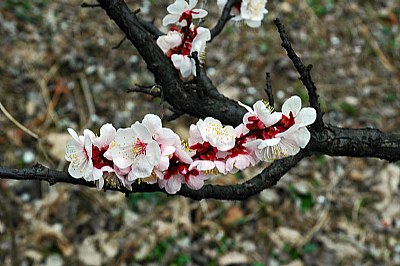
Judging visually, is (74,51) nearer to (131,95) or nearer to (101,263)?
(131,95)

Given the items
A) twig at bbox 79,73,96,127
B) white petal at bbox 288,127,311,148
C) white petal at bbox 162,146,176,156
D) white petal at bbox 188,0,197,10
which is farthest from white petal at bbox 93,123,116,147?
twig at bbox 79,73,96,127

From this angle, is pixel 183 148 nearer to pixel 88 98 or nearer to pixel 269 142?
pixel 269 142

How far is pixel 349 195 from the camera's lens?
2.82m

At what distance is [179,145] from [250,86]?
2.41m

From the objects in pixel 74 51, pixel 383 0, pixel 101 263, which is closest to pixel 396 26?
pixel 383 0

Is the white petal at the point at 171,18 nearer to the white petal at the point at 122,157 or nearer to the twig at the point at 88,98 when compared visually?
→ the white petal at the point at 122,157

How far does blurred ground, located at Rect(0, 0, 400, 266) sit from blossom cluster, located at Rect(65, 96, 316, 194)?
4.16 ft

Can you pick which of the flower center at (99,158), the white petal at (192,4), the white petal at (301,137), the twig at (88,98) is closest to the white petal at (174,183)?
the flower center at (99,158)

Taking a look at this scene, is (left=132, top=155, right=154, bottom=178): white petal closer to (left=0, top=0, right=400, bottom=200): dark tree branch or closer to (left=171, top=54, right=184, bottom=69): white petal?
(left=0, top=0, right=400, bottom=200): dark tree branch

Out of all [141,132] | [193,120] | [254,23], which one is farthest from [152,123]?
[193,120]

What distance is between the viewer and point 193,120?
3.00m

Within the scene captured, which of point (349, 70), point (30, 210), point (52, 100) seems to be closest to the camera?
point (30, 210)

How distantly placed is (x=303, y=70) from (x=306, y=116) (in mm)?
210

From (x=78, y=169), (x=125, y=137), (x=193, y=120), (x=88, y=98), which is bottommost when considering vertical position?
(x=88, y=98)
